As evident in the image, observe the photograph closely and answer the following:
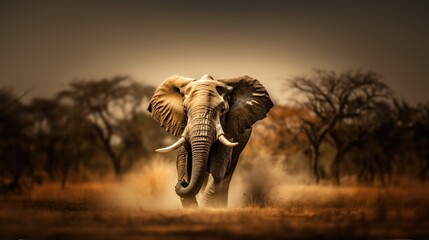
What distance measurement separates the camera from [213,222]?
9.38m

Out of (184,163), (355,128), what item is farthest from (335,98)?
(184,163)

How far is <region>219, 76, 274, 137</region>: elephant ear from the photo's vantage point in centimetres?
1180

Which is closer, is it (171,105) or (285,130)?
(171,105)

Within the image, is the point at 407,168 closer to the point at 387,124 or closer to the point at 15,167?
the point at 387,124

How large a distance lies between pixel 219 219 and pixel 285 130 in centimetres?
1605

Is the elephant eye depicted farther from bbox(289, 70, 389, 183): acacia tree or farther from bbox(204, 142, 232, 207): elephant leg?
bbox(289, 70, 389, 183): acacia tree

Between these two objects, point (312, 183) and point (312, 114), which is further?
point (312, 114)

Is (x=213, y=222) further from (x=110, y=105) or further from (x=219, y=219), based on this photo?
(x=110, y=105)

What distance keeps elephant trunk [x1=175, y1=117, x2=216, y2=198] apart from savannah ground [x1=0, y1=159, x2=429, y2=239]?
398mm

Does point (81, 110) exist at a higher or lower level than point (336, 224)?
higher

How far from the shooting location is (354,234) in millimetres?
9797

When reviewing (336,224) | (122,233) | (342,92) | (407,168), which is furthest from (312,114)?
(122,233)

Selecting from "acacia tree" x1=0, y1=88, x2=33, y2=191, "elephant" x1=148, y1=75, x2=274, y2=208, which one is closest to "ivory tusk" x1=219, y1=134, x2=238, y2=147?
"elephant" x1=148, y1=75, x2=274, y2=208

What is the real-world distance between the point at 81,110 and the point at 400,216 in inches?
589
